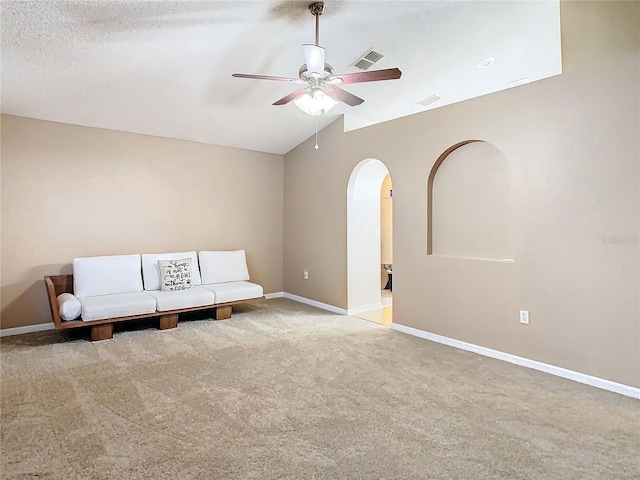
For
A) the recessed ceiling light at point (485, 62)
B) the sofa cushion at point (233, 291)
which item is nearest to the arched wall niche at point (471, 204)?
the recessed ceiling light at point (485, 62)

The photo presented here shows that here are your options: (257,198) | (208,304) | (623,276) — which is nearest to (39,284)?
(208,304)

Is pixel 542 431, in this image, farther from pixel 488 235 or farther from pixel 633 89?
pixel 633 89

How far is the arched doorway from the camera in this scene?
5.34m

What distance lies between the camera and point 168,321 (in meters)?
4.61

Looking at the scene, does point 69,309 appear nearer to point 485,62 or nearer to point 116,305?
Result: point 116,305

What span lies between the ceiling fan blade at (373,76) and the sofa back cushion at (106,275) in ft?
12.0

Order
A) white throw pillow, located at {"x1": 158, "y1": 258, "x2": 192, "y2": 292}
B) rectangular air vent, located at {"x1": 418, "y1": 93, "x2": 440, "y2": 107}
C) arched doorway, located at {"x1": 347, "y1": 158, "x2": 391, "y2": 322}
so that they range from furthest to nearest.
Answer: arched doorway, located at {"x1": 347, "y1": 158, "x2": 391, "y2": 322}, white throw pillow, located at {"x1": 158, "y1": 258, "x2": 192, "y2": 292}, rectangular air vent, located at {"x1": 418, "y1": 93, "x2": 440, "y2": 107}

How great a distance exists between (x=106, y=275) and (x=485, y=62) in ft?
16.5

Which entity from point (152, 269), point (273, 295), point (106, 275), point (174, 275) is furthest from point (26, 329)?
point (273, 295)

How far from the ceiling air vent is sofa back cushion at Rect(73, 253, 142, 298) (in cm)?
367

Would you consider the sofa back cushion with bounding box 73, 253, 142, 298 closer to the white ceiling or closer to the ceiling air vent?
the white ceiling

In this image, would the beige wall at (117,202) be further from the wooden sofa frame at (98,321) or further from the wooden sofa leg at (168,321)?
the wooden sofa leg at (168,321)

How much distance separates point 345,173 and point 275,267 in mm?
2263

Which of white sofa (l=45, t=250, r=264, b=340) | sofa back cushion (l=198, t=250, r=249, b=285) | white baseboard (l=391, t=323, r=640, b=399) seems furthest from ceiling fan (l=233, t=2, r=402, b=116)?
sofa back cushion (l=198, t=250, r=249, b=285)
